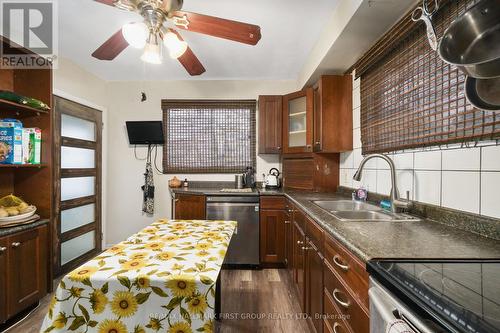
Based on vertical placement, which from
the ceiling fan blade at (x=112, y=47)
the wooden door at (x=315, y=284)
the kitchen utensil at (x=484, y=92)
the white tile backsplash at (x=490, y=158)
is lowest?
the wooden door at (x=315, y=284)

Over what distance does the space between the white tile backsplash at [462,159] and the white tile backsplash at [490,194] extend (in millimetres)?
64

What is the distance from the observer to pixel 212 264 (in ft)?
3.18

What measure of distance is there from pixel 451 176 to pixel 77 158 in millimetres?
3492

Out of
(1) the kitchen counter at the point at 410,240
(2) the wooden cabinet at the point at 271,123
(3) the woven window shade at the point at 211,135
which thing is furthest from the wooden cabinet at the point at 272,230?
(1) the kitchen counter at the point at 410,240

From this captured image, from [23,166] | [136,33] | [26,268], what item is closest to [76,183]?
[23,166]

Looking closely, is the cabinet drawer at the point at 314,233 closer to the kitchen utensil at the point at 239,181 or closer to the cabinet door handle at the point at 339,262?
the cabinet door handle at the point at 339,262

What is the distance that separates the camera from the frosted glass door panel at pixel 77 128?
2.63 meters

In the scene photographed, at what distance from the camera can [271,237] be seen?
2695 mm

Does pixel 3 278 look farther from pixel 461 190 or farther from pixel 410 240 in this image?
pixel 461 190

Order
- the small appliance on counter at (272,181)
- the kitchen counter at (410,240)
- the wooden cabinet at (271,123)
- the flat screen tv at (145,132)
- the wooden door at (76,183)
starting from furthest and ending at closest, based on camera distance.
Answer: the flat screen tv at (145,132)
the small appliance on counter at (272,181)
the wooden cabinet at (271,123)
the wooden door at (76,183)
the kitchen counter at (410,240)

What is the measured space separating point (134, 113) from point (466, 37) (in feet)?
11.4

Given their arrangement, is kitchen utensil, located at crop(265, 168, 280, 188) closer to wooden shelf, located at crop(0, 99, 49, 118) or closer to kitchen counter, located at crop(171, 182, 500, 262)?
kitchen counter, located at crop(171, 182, 500, 262)

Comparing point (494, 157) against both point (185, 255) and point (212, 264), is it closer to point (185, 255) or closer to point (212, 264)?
point (212, 264)

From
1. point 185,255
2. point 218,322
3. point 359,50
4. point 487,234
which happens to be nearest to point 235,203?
point 218,322
